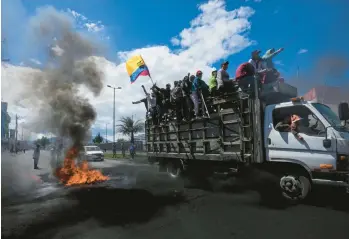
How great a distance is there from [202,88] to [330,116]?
147 inches

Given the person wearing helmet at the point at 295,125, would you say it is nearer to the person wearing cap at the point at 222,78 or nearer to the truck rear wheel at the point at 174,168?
the person wearing cap at the point at 222,78

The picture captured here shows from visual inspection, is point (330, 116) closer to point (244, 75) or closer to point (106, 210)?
point (244, 75)

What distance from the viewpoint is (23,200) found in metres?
7.40

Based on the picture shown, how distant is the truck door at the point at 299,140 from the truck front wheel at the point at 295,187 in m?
0.37

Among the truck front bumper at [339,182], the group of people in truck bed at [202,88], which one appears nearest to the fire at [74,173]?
the group of people in truck bed at [202,88]

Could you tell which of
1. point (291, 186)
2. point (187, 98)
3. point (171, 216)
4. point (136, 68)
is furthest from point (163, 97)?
point (291, 186)

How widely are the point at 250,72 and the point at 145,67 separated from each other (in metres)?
6.50

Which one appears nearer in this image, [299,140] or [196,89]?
[299,140]

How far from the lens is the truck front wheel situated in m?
5.40

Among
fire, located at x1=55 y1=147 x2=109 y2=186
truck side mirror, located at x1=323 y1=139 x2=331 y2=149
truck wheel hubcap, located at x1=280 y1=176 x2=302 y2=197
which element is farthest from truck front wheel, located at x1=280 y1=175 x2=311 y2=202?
fire, located at x1=55 y1=147 x2=109 y2=186

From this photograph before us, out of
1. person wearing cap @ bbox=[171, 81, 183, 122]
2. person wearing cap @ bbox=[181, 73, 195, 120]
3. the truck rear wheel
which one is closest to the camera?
person wearing cap @ bbox=[181, 73, 195, 120]

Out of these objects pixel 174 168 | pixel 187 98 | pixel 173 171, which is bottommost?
pixel 173 171

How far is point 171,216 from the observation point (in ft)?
16.9

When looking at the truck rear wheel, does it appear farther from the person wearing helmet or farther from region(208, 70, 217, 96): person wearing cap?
the person wearing helmet
